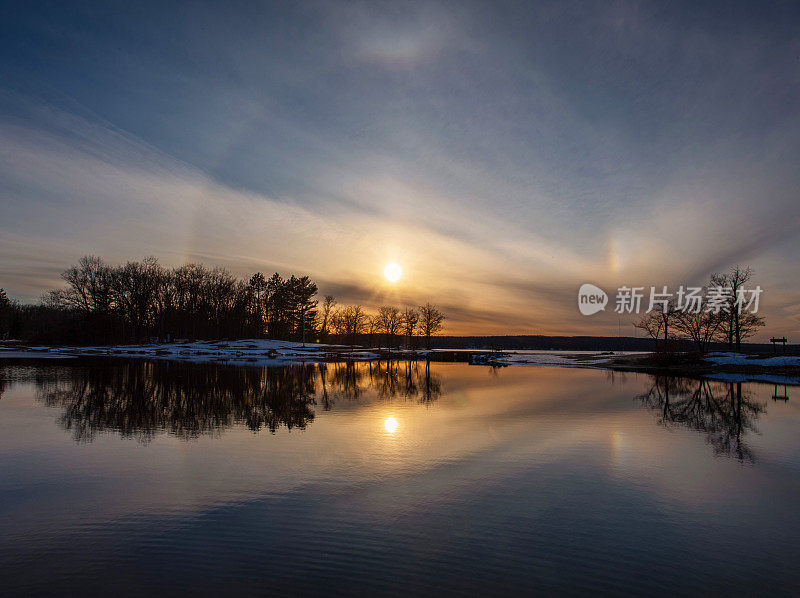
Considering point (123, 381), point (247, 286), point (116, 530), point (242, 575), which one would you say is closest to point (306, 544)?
point (242, 575)

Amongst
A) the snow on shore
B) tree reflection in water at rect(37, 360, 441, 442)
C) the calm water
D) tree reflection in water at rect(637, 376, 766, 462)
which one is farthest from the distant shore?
the calm water

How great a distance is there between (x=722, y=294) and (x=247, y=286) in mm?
95887

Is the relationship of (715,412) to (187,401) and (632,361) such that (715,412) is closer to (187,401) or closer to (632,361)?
(187,401)

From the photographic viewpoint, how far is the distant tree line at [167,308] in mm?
89812

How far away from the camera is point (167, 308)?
319 ft

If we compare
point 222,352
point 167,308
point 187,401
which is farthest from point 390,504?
point 167,308

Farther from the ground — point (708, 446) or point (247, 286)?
point (247, 286)

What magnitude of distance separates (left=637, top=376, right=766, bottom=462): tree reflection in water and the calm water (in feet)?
0.93

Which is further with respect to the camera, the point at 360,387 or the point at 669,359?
the point at 669,359

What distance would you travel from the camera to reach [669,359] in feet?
192

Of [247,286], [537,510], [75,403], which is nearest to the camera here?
[537,510]

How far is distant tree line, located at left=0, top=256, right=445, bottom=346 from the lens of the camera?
8981cm

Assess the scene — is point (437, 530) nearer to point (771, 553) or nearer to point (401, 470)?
point (401, 470)

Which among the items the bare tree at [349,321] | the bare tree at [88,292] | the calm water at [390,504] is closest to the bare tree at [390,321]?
the bare tree at [349,321]
